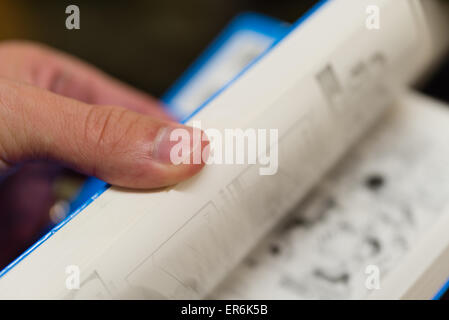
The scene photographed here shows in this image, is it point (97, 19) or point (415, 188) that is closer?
point (415, 188)

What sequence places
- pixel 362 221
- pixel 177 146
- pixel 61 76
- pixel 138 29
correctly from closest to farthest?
pixel 177 146, pixel 362 221, pixel 61 76, pixel 138 29

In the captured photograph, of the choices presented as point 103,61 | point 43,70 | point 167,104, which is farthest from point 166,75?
point 43,70

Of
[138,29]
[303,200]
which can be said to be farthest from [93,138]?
[138,29]

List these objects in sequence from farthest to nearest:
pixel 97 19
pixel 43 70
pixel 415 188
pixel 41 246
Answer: pixel 97 19, pixel 43 70, pixel 415 188, pixel 41 246

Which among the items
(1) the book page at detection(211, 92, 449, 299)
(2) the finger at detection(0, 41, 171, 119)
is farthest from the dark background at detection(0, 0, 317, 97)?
(1) the book page at detection(211, 92, 449, 299)

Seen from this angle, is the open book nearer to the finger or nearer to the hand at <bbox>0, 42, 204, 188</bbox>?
the hand at <bbox>0, 42, 204, 188</bbox>

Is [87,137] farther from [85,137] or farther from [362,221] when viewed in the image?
[362,221]

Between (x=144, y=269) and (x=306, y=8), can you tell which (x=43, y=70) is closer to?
(x=144, y=269)
